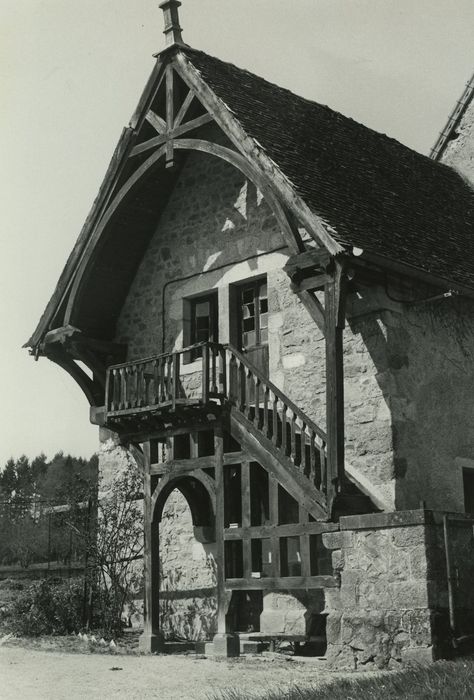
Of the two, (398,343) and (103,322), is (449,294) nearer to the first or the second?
(398,343)

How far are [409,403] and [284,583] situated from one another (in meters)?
2.60

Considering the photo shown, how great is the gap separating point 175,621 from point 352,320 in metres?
4.99

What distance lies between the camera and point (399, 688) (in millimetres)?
7648

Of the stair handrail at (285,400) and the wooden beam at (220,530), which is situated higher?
the stair handrail at (285,400)

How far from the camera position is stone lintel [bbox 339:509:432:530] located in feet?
32.0

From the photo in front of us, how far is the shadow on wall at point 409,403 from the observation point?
39.0 ft

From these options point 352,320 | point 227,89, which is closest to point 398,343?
point 352,320

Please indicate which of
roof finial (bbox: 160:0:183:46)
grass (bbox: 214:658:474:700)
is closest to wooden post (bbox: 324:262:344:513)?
grass (bbox: 214:658:474:700)

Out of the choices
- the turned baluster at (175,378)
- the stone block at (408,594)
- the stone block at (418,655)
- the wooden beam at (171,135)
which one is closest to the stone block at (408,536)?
the stone block at (408,594)

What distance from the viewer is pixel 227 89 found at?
45.6 feet

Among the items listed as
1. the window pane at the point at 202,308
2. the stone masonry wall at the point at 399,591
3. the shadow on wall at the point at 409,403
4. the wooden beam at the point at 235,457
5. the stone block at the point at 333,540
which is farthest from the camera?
the window pane at the point at 202,308

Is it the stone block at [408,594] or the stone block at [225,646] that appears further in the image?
the stone block at [225,646]

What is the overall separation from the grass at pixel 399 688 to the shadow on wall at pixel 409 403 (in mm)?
3449

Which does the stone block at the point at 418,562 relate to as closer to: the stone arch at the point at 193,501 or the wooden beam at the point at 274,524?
the wooden beam at the point at 274,524
